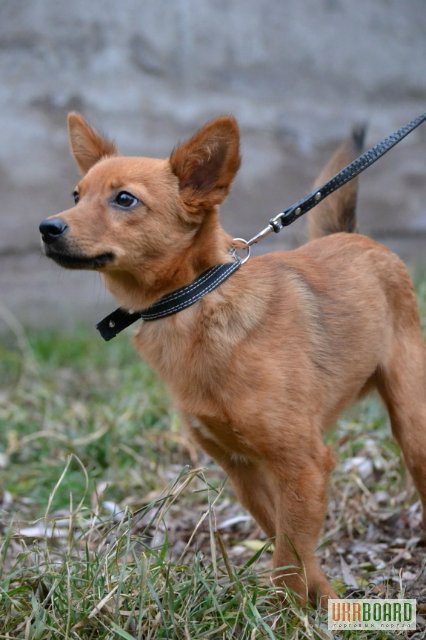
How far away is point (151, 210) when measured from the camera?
10.5ft

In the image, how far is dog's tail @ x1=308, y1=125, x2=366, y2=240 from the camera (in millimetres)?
4176

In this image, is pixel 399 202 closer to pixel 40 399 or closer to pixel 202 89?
pixel 202 89

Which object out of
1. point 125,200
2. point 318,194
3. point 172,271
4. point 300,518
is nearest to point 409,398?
point 300,518

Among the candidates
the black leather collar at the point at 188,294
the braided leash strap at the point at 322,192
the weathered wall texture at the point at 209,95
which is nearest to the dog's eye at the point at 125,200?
the black leather collar at the point at 188,294

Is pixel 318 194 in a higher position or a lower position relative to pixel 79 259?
lower

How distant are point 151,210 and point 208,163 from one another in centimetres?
30

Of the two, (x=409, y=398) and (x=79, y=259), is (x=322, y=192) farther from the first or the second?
(x=79, y=259)

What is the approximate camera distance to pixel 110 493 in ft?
15.5

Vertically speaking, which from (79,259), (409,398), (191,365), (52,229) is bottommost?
(409,398)

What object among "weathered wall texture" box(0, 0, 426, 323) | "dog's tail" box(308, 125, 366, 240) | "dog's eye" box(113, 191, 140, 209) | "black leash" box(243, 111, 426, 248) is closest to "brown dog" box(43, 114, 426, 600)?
"dog's eye" box(113, 191, 140, 209)

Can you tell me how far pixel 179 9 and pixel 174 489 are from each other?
5850 millimetres

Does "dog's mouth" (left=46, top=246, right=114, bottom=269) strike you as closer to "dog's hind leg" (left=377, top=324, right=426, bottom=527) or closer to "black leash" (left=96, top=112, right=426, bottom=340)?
"black leash" (left=96, top=112, right=426, bottom=340)

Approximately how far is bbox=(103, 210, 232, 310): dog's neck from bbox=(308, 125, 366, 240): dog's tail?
1.06 metres

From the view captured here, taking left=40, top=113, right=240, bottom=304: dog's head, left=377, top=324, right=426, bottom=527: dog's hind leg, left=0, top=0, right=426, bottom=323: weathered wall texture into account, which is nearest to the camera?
left=40, top=113, right=240, bottom=304: dog's head
